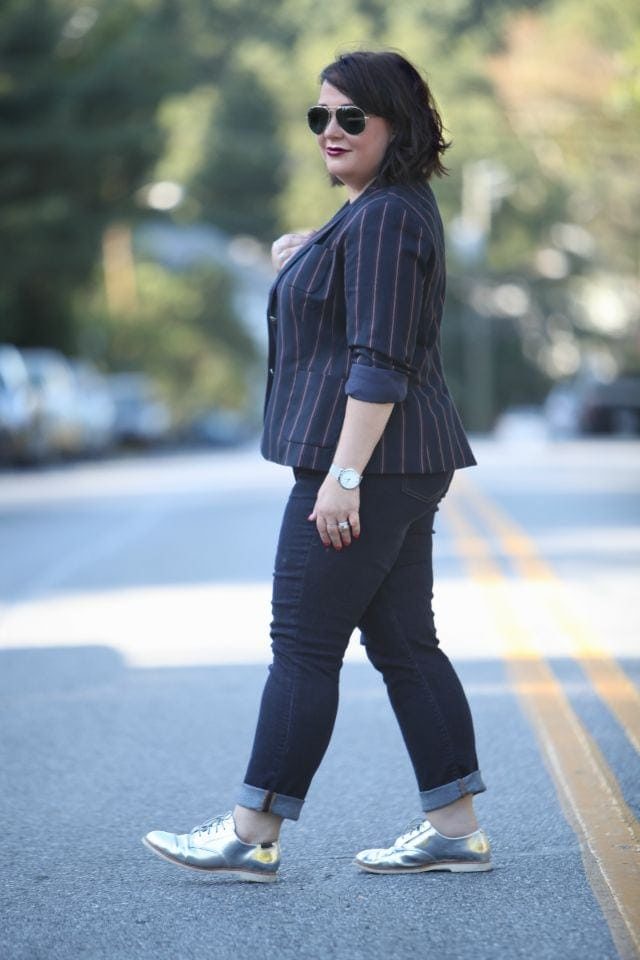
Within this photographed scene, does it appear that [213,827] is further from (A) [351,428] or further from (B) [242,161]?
(B) [242,161]

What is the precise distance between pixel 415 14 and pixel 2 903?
246 feet

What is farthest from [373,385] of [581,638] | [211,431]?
[211,431]

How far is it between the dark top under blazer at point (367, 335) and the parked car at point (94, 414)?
29.4m

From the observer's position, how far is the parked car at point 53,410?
30.1m

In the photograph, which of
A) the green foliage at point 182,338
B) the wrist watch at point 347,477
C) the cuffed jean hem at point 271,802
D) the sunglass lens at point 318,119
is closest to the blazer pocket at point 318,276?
the sunglass lens at point 318,119

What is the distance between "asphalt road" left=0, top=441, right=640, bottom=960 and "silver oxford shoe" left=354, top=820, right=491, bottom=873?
4 centimetres

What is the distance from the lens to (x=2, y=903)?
4.71m

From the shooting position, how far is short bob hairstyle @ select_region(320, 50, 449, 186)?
4.68 metres

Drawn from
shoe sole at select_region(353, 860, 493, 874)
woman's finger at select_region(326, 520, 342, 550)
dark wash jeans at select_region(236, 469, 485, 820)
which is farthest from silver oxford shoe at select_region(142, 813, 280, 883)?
woman's finger at select_region(326, 520, 342, 550)

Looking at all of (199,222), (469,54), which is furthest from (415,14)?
(199,222)

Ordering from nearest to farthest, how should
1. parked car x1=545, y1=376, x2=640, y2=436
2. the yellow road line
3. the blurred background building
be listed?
the yellow road line < the blurred background building < parked car x1=545, y1=376, x2=640, y2=436

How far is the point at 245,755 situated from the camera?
21.6 ft

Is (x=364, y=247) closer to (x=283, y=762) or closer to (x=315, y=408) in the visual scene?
(x=315, y=408)

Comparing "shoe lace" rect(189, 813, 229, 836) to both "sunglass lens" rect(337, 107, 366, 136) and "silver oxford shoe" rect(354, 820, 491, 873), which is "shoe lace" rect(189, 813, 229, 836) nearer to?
"silver oxford shoe" rect(354, 820, 491, 873)
